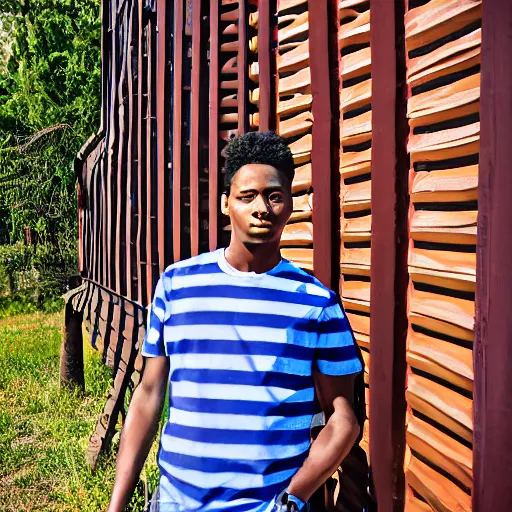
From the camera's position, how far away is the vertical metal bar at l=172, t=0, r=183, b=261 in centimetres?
356

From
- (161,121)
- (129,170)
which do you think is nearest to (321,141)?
(161,121)

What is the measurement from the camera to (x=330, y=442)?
6.02 feet

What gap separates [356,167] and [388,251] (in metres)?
0.32

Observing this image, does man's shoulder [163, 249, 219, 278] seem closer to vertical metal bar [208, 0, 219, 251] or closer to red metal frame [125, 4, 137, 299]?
vertical metal bar [208, 0, 219, 251]

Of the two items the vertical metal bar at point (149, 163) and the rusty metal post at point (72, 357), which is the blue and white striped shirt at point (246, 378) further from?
the rusty metal post at point (72, 357)

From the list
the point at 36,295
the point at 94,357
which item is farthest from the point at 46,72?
the point at 94,357

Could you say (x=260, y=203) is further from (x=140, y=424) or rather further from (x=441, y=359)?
(x=140, y=424)

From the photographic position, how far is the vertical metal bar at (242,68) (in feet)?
9.04

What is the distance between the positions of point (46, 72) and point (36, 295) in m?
4.36

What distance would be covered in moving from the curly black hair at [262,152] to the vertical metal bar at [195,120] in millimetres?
1393

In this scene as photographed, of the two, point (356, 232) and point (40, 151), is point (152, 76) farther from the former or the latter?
point (40, 151)

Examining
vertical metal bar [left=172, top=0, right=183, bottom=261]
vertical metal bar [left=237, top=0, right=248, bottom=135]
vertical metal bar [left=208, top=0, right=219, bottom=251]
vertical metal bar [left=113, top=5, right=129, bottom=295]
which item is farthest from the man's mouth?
vertical metal bar [left=113, top=5, right=129, bottom=295]

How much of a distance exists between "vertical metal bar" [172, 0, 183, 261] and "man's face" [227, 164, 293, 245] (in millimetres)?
1741

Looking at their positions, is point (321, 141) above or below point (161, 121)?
below
